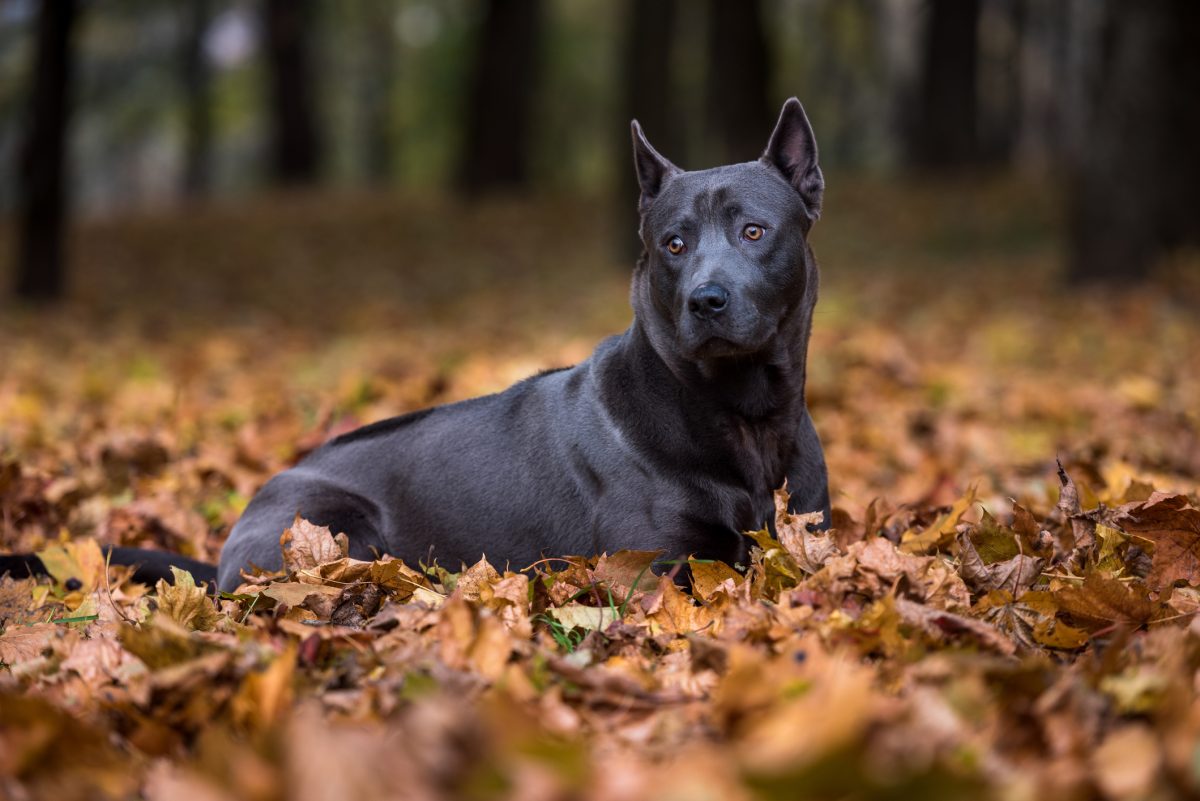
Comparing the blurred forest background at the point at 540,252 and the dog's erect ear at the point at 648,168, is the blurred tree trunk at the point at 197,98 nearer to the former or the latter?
the blurred forest background at the point at 540,252

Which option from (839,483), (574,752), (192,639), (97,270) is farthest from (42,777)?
(97,270)

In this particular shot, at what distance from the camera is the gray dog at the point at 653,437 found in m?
3.79

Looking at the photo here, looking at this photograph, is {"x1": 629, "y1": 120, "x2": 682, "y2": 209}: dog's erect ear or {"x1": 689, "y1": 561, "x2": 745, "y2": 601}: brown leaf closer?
{"x1": 689, "y1": 561, "x2": 745, "y2": 601}: brown leaf

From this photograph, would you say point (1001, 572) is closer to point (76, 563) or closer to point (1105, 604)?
point (1105, 604)

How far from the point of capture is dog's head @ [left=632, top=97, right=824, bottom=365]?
3.75 m

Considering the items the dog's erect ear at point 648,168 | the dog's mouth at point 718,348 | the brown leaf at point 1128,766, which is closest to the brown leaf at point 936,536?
the dog's mouth at point 718,348

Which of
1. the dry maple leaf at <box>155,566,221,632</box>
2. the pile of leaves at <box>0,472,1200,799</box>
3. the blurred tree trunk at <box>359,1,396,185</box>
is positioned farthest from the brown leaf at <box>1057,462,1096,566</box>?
the blurred tree trunk at <box>359,1,396,185</box>

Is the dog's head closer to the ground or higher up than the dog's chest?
higher up

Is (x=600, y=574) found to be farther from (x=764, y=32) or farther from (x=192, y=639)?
(x=764, y=32)

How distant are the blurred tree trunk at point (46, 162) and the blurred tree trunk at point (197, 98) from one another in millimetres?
20784

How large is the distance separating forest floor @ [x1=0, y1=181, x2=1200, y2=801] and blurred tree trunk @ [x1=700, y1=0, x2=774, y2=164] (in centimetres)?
1505

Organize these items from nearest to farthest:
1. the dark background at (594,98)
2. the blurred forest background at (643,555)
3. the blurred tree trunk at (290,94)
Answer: the blurred forest background at (643,555) → the dark background at (594,98) → the blurred tree trunk at (290,94)

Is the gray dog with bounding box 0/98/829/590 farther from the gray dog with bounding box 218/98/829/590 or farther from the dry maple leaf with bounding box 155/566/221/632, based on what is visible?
the dry maple leaf with bounding box 155/566/221/632

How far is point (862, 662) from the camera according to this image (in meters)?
2.83
